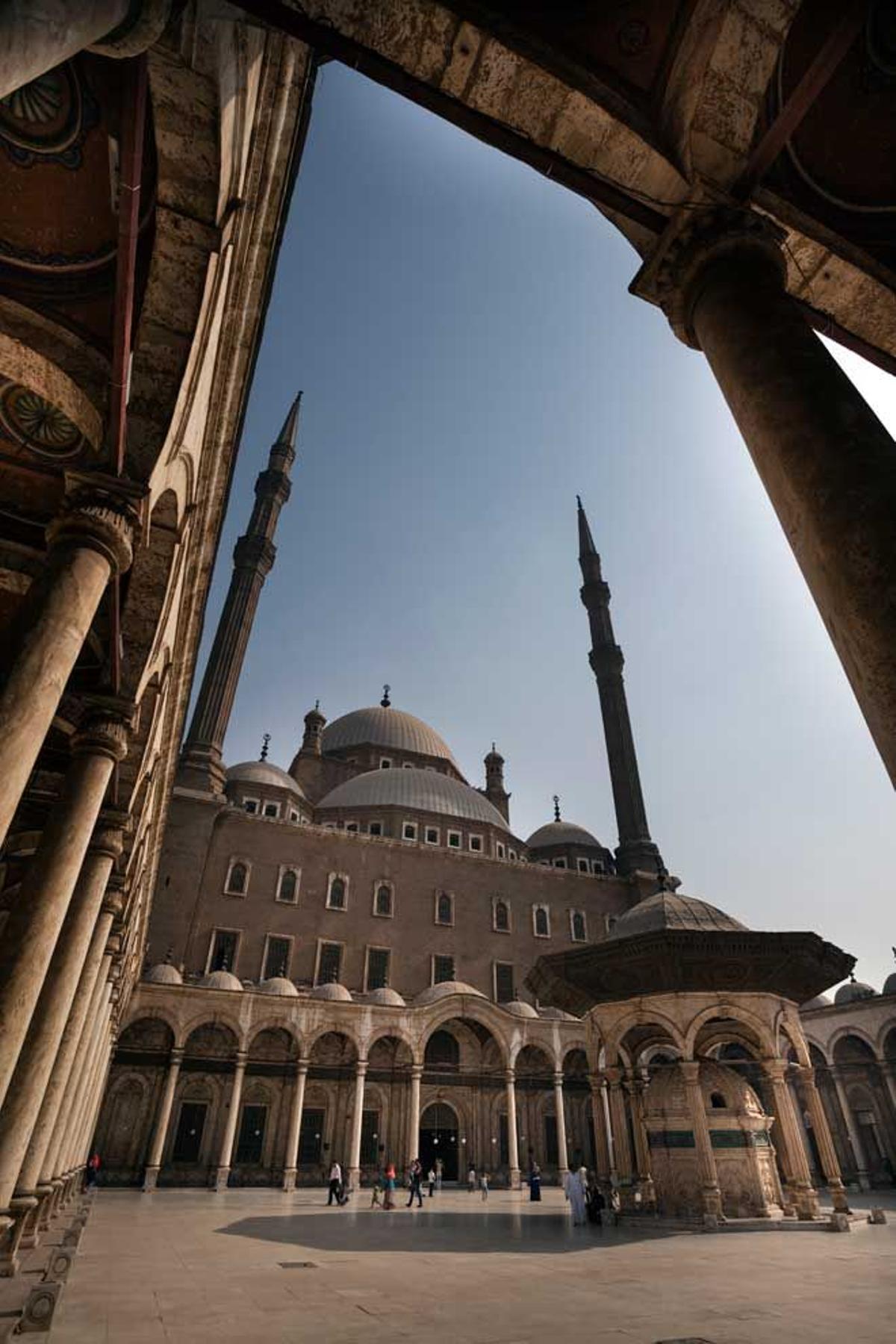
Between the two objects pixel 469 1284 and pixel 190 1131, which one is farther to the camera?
pixel 190 1131

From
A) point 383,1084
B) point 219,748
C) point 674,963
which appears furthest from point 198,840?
point 674,963

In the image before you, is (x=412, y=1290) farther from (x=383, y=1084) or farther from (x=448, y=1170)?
(x=448, y=1170)

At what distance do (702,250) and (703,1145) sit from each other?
1330 centimetres

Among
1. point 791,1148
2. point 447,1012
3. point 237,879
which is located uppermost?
point 237,879

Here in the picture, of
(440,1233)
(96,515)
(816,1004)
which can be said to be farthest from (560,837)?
(96,515)

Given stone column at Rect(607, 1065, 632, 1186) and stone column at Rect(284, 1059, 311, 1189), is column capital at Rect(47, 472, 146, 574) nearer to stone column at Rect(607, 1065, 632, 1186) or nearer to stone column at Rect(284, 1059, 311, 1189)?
stone column at Rect(607, 1065, 632, 1186)

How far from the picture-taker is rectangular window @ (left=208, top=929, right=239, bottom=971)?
25.6m

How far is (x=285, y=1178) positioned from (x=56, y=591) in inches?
894

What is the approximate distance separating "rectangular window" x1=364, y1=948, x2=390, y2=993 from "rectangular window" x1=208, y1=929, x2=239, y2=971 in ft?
17.2

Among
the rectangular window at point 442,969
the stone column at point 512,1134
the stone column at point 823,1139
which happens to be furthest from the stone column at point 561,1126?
the stone column at point 823,1139

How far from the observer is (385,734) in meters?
43.2

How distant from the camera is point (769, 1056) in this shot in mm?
12516

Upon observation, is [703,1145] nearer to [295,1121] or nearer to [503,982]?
[295,1121]

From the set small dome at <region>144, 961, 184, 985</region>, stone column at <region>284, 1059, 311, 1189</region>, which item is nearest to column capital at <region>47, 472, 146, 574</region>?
small dome at <region>144, 961, 184, 985</region>
